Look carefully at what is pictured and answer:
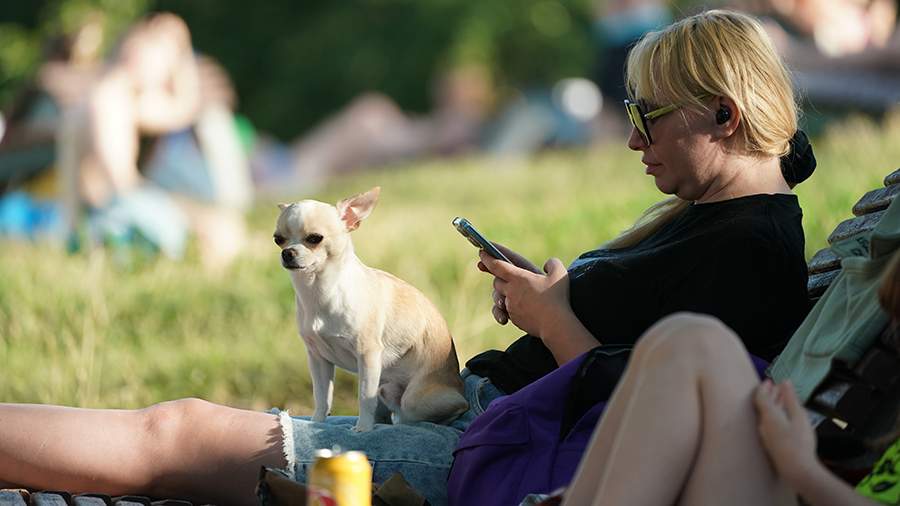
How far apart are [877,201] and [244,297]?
411 cm

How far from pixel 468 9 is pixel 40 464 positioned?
15.8m

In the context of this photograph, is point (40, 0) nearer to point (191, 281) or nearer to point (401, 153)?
point (401, 153)

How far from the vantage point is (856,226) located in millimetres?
3658

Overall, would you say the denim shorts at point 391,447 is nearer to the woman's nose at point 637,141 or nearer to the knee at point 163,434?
the knee at point 163,434

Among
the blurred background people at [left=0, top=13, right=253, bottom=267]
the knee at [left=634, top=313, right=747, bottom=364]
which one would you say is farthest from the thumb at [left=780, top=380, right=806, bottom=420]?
the blurred background people at [left=0, top=13, right=253, bottom=267]

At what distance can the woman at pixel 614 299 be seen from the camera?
344 cm

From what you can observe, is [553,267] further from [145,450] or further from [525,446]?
[145,450]

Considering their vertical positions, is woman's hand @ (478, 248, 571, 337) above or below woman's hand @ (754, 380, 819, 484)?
above

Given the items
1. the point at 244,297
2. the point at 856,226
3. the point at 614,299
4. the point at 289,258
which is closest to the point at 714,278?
the point at 614,299

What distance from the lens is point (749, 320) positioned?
3320mm

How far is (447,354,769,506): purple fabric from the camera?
125 inches

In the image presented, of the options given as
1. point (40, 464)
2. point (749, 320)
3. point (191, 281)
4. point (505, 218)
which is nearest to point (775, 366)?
point (749, 320)

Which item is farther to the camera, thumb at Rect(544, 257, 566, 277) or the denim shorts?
thumb at Rect(544, 257, 566, 277)

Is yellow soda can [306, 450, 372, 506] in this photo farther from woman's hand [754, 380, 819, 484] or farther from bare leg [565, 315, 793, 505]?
woman's hand [754, 380, 819, 484]
